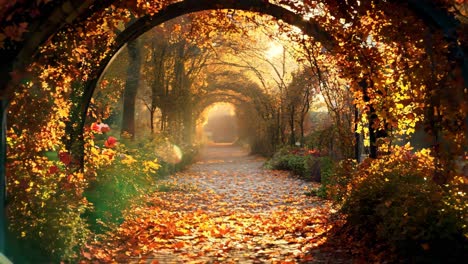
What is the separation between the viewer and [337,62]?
7.44m

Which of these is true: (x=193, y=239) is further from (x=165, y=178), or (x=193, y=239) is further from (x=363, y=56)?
(x=165, y=178)

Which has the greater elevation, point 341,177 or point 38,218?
point 341,177

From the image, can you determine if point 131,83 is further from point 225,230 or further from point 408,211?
point 408,211

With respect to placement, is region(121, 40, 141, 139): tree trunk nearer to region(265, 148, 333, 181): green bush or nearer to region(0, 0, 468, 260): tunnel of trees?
region(265, 148, 333, 181): green bush

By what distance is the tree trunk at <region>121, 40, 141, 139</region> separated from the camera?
16.1 metres

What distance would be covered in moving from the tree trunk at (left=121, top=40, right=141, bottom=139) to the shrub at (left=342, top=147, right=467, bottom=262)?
1078 cm

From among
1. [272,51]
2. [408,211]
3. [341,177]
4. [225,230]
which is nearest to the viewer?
[408,211]

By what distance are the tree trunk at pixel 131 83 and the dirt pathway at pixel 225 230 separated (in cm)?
456

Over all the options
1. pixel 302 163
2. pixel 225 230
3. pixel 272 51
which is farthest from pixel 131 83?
pixel 225 230

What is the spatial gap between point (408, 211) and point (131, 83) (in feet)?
42.7

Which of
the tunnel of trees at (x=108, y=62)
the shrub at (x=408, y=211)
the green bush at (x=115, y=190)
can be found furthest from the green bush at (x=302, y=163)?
the shrub at (x=408, y=211)

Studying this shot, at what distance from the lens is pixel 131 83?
16516 mm

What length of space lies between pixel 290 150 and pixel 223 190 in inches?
319

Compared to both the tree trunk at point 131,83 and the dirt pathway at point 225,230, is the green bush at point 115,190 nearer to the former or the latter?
the dirt pathway at point 225,230
